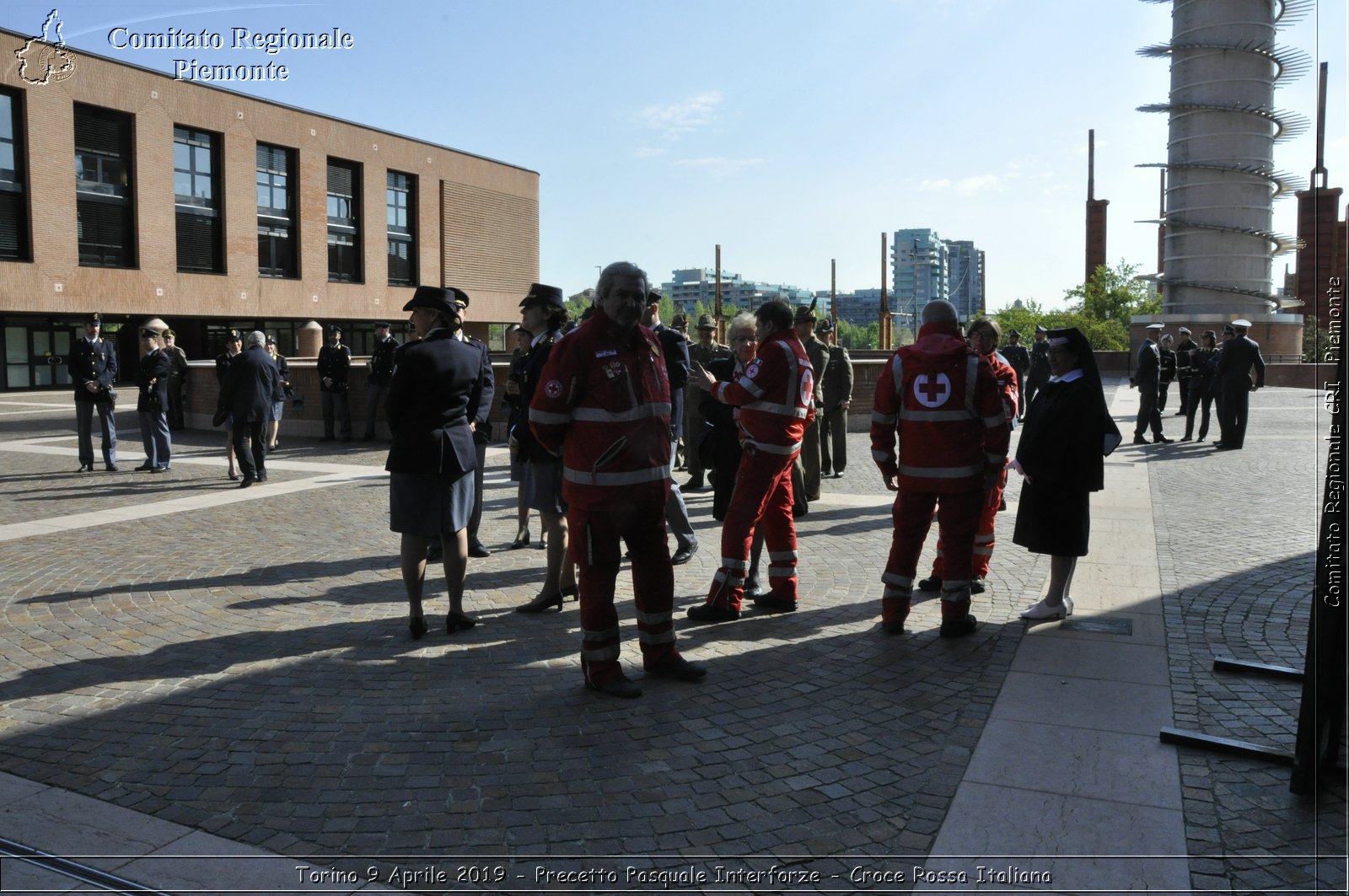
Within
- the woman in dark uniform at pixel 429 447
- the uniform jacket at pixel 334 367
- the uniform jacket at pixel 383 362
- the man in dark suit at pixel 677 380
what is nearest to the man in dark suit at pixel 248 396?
the uniform jacket at pixel 383 362

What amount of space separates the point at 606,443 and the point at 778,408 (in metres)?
1.63

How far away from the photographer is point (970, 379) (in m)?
5.80

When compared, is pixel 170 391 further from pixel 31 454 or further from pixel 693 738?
pixel 693 738

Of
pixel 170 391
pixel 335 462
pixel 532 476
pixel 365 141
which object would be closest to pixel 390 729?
pixel 532 476

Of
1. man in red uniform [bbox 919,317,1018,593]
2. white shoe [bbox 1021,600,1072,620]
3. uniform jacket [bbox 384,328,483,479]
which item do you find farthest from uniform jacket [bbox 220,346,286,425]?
white shoe [bbox 1021,600,1072,620]

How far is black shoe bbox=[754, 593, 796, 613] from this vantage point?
6555mm

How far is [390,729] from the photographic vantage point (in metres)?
4.54

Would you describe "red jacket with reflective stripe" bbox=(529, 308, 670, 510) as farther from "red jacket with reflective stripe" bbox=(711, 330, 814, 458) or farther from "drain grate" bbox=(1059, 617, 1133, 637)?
"drain grate" bbox=(1059, 617, 1133, 637)

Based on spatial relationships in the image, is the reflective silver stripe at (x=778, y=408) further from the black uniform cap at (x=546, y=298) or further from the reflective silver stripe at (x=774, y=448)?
the black uniform cap at (x=546, y=298)

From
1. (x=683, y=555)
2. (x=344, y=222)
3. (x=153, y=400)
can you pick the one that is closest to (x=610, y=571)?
(x=683, y=555)

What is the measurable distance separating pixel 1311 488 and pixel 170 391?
1952 centimetres

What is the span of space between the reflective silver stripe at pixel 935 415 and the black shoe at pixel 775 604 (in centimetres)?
149

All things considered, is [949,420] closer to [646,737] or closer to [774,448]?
[774,448]

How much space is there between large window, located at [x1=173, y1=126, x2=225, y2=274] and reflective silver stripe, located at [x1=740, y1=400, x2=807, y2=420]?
4304cm
